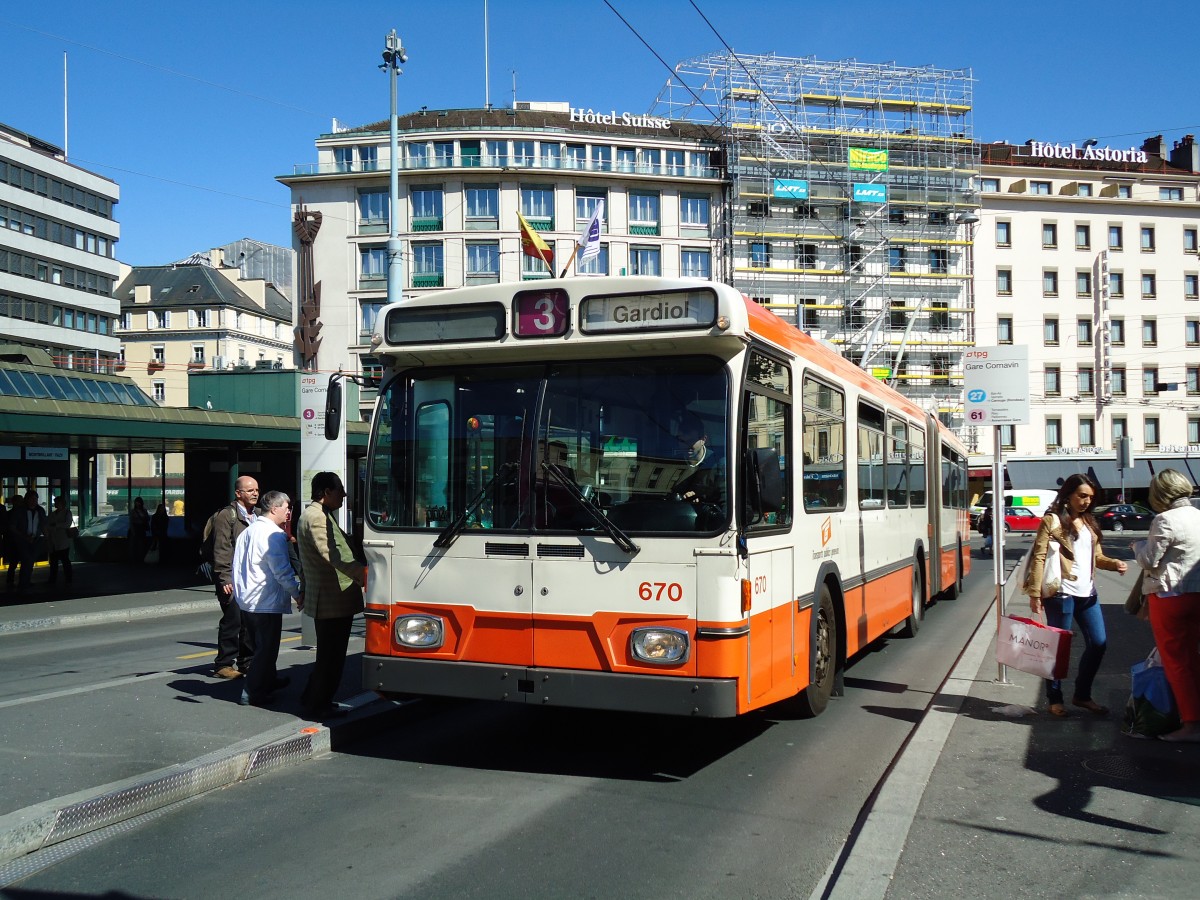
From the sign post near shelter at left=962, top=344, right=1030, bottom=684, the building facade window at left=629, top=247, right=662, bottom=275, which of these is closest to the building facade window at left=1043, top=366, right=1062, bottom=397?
the building facade window at left=629, top=247, right=662, bottom=275

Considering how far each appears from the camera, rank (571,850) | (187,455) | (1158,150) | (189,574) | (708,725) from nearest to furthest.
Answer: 1. (571,850)
2. (708,725)
3. (189,574)
4. (187,455)
5. (1158,150)

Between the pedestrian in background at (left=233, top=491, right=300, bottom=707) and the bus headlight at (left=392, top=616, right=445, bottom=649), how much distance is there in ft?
6.41

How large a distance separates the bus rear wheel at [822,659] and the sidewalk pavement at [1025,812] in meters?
0.79

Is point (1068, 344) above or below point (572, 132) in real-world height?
below

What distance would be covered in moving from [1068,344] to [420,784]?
2804 inches

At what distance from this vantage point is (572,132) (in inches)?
2496

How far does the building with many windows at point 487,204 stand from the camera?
61812mm

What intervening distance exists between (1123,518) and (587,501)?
179ft

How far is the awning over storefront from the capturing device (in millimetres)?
66750

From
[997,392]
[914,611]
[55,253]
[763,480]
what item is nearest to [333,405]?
[763,480]

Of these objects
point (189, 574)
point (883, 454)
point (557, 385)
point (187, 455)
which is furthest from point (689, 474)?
point (187, 455)

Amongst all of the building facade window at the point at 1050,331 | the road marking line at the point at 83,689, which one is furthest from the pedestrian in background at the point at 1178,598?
the building facade window at the point at 1050,331

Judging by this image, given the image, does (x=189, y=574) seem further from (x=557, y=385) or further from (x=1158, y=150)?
(x=1158, y=150)

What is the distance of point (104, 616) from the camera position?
58.4 feet
